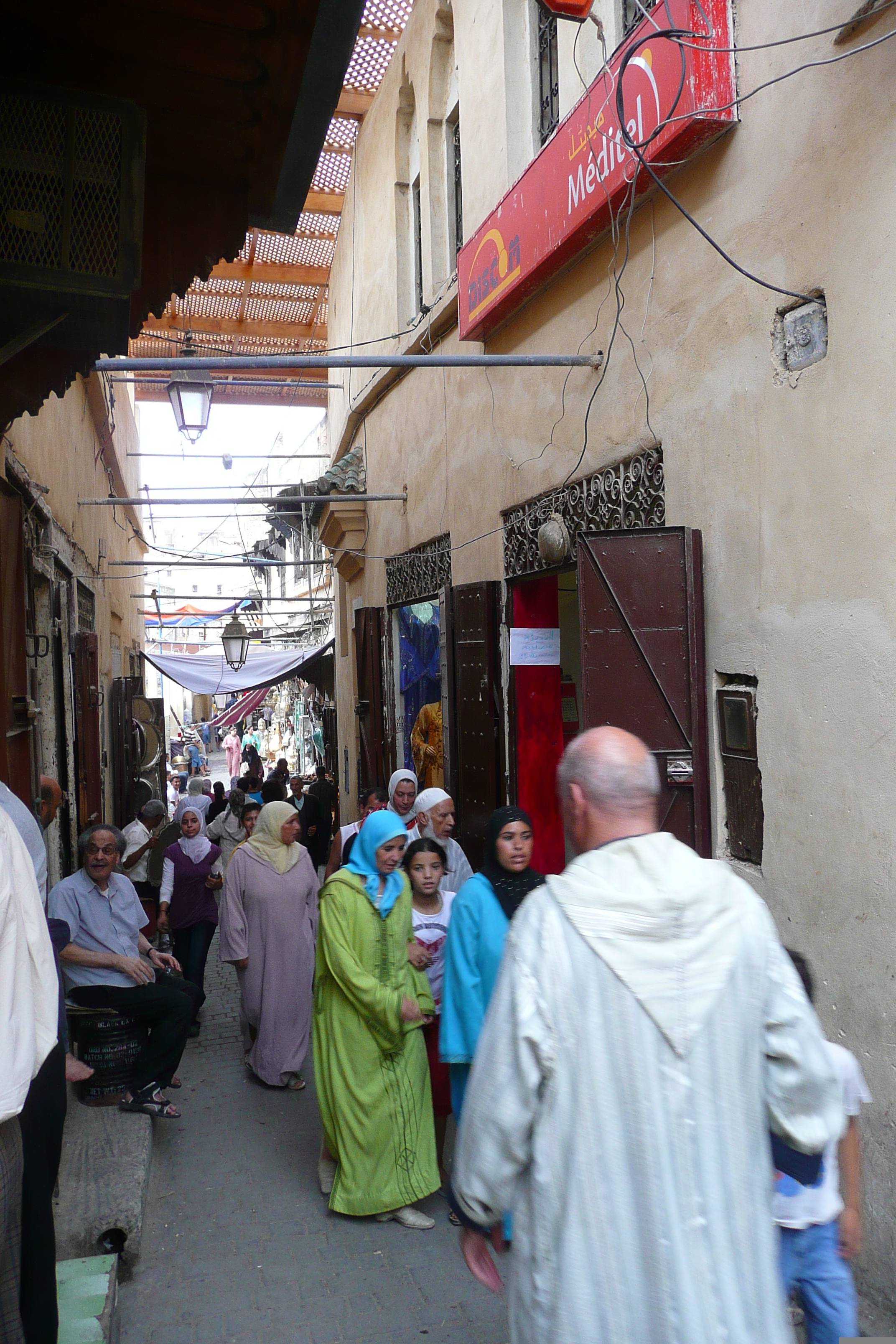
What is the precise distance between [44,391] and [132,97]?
1608 mm

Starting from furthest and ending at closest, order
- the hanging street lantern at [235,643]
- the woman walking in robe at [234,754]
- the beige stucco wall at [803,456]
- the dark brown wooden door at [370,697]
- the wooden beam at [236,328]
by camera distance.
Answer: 1. the woman walking in robe at [234,754]
2. the wooden beam at [236,328]
3. the hanging street lantern at [235,643]
4. the dark brown wooden door at [370,697]
5. the beige stucco wall at [803,456]

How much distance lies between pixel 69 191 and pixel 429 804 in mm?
3441

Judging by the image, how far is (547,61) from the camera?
6.31 metres

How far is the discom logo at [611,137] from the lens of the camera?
165 inches

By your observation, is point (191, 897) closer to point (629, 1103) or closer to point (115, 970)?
point (115, 970)

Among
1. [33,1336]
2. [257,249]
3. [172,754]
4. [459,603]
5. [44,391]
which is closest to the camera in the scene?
[33,1336]

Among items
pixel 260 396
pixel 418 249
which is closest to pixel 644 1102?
pixel 418 249

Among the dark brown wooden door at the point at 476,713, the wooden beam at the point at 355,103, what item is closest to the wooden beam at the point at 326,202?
the wooden beam at the point at 355,103

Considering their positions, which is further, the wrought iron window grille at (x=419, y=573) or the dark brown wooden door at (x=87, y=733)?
the wrought iron window grille at (x=419, y=573)

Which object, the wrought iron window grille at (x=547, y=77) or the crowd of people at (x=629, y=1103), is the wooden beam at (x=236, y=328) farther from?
the crowd of people at (x=629, y=1103)

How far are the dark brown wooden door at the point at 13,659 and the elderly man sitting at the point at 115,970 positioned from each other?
23.5 inches

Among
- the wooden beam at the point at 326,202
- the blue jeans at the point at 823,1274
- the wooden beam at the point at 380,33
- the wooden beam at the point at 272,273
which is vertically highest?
the wooden beam at the point at 380,33

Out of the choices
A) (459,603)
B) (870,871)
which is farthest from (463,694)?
(870,871)

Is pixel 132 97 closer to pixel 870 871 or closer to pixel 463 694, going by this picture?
pixel 870 871
